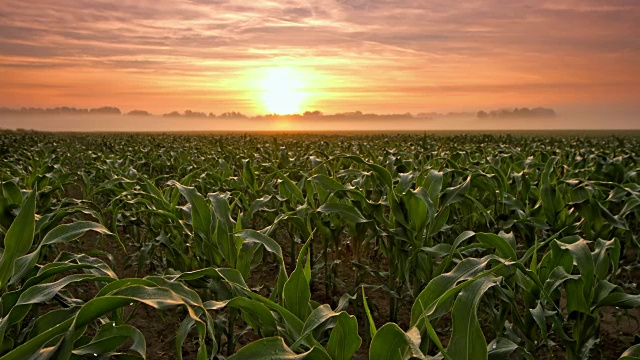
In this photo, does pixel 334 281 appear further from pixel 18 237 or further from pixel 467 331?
pixel 467 331

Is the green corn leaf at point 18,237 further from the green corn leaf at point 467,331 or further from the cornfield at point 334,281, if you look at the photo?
the green corn leaf at point 467,331

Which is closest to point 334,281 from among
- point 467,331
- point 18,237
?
point 18,237

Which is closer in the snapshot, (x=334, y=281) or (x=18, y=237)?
(x=18, y=237)

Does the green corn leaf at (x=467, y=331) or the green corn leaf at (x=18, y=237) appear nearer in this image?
the green corn leaf at (x=467, y=331)

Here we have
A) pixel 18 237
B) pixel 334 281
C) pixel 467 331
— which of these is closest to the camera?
pixel 467 331

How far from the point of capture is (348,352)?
171 centimetres

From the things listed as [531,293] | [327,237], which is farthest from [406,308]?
[531,293]

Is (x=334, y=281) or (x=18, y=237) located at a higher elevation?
(x=18, y=237)

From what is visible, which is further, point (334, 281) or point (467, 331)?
point (334, 281)

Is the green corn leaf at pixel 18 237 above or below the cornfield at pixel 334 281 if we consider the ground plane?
above

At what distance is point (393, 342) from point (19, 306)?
134cm

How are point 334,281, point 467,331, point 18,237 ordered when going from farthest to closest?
point 334,281, point 18,237, point 467,331

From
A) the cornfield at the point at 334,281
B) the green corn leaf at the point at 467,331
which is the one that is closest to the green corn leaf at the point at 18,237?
the cornfield at the point at 334,281

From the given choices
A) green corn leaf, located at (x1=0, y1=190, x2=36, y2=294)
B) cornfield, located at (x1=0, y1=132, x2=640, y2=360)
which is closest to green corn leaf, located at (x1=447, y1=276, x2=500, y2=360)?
cornfield, located at (x1=0, y1=132, x2=640, y2=360)
